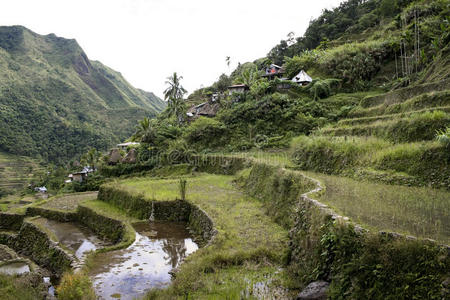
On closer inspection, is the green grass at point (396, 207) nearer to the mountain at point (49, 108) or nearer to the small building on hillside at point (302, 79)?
the small building on hillside at point (302, 79)

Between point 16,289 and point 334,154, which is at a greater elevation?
point 334,154

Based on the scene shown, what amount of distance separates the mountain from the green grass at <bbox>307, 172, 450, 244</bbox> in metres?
80.0

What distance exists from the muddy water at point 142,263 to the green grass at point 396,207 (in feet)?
18.2

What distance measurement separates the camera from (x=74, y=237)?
14.8m

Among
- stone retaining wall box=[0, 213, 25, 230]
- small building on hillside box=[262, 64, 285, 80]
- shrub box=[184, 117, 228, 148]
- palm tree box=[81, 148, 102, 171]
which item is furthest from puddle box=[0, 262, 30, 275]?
small building on hillside box=[262, 64, 285, 80]

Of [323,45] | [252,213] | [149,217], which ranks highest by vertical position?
[323,45]

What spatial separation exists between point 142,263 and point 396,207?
8.05 metres

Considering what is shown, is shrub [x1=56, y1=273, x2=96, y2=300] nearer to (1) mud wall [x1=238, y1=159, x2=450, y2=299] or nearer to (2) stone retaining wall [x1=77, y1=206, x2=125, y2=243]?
(1) mud wall [x1=238, y1=159, x2=450, y2=299]

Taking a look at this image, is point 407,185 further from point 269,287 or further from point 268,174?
point 268,174

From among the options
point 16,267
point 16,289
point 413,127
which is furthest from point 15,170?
point 413,127

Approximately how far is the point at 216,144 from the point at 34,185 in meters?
41.0

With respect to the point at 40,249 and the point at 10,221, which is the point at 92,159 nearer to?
the point at 10,221

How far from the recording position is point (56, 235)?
1512 centimetres

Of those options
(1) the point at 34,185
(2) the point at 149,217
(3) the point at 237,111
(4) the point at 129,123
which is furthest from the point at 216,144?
(4) the point at 129,123
